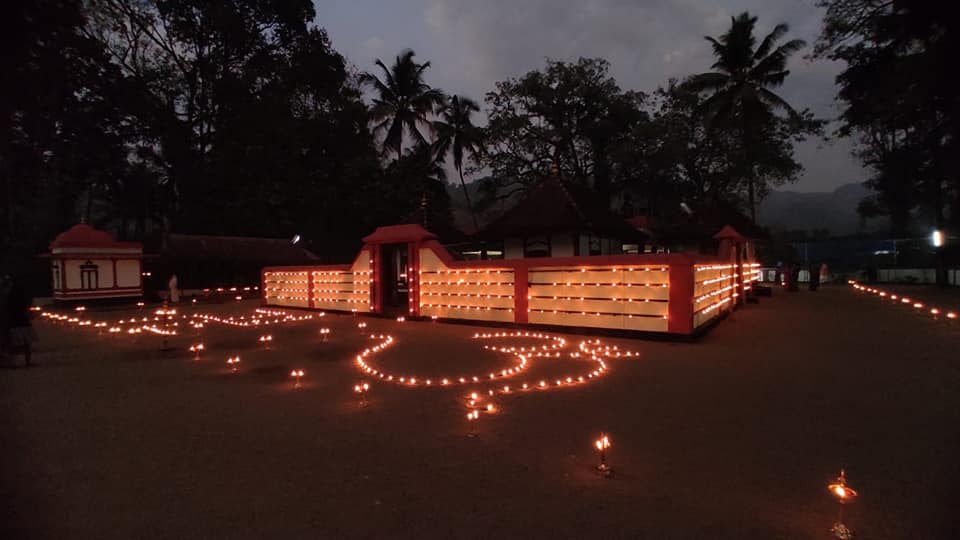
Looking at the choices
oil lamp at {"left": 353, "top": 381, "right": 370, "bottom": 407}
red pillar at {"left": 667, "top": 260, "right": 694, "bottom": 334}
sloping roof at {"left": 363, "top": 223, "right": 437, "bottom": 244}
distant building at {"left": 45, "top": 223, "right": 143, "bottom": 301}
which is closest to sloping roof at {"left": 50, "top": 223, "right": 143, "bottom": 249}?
distant building at {"left": 45, "top": 223, "right": 143, "bottom": 301}

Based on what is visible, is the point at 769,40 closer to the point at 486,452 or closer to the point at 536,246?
the point at 536,246

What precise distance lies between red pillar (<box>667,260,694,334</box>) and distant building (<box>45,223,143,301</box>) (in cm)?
2485

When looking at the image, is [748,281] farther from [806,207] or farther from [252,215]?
[806,207]

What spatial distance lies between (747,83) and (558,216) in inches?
743

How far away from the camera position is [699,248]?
949 inches

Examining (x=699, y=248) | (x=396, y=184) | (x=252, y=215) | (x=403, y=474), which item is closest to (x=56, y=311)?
(x=252, y=215)

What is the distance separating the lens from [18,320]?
870 centimetres

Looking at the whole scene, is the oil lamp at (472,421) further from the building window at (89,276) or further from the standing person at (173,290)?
the building window at (89,276)

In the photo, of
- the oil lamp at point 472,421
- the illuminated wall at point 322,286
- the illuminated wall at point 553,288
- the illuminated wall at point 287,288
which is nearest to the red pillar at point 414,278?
the illuminated wall at point 553,288

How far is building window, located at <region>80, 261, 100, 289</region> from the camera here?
22109mm

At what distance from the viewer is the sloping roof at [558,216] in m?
17.9

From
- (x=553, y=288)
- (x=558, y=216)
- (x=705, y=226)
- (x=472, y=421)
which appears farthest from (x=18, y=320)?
(x=705, y=226)

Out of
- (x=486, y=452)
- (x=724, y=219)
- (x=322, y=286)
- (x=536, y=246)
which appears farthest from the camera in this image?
(x=724, y=219)

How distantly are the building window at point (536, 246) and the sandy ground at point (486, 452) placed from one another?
34.7 feet
